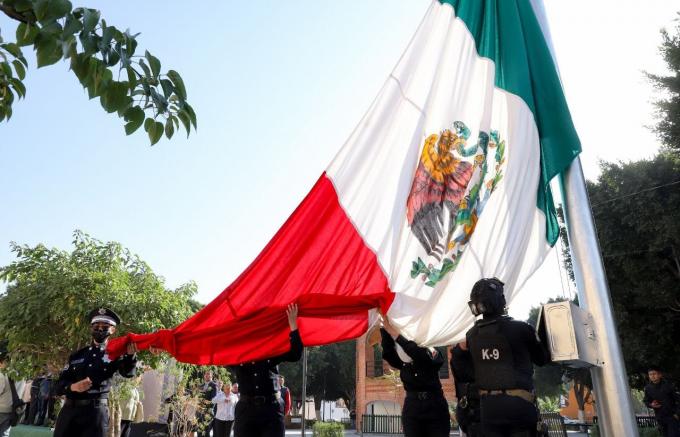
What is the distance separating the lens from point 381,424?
3019 cm

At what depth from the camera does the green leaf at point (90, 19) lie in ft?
6.86

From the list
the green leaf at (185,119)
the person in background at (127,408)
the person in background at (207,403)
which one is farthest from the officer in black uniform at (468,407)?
the person in background at (207,403)

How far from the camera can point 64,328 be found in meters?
11.1

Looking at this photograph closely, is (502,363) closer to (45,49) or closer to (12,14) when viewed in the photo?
(45,49)

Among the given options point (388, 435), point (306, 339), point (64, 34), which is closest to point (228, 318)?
point (306, 339)

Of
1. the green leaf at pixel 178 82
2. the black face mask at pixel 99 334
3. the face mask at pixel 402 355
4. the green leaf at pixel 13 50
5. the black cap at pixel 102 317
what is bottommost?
the face mask at pixel 402 355

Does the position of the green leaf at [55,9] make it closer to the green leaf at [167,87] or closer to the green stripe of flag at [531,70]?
the green leaf at [167,87]

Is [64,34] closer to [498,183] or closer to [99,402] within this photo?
[498,183]

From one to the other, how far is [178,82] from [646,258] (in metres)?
19.1

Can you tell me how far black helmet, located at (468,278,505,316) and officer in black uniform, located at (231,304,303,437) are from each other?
6.76 feet

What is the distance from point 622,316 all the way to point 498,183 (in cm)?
1659

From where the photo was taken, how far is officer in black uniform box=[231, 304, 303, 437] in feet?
17.5

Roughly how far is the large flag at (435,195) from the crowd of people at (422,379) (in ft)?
0.95

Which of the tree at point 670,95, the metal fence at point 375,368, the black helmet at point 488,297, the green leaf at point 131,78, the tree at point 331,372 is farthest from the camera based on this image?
the tree at point 331,372
